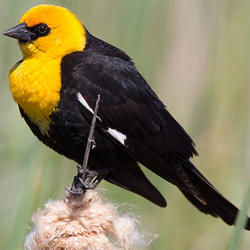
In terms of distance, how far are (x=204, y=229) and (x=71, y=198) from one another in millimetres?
908

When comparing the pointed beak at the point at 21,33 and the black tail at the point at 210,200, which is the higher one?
the pointed beak at the point at 21,33

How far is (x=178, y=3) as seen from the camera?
9.27 ft

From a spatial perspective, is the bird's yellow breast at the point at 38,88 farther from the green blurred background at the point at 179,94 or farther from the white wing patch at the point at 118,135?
the white wing patch at the point at 118,135

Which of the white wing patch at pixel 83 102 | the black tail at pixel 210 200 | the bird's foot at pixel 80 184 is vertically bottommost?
the black tail at pixel 210 200

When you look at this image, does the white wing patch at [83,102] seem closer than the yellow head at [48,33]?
Yes

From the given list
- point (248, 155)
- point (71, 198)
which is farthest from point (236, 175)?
point (71, 198)

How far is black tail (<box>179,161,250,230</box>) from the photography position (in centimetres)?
209

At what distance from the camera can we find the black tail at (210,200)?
2.09m

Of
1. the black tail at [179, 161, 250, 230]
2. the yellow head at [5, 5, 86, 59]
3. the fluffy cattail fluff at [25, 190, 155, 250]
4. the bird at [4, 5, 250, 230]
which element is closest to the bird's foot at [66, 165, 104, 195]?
the fluffy cattail fluff at [25, 190, 155, 250]

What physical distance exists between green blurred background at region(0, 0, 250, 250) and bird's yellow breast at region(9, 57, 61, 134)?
0.09m

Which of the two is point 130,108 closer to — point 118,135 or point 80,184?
point 118,135

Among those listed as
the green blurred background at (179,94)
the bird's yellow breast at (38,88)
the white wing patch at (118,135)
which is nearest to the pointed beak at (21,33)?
the bird's yellow breast at (38,88)

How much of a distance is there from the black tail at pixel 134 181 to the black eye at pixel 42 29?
0.56 metres

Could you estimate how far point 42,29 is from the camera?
2.18 metres
